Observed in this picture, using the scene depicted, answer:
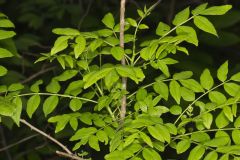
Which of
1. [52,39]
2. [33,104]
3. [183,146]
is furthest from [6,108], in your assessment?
[52,39]

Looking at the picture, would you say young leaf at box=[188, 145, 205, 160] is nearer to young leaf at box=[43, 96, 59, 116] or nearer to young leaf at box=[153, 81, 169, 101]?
young leaf at box=[153, 81, 169, 101]

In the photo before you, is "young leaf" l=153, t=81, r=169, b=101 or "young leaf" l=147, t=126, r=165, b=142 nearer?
"young leaf" l=147, t=126, r=165, b=142

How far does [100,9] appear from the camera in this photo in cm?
408

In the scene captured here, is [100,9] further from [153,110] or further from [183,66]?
[153,110]

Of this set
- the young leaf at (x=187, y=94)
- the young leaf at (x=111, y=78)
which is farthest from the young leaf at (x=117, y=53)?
the young leaf at (x=187, y=94)

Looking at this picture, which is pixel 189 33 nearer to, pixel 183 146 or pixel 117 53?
pixel 117 53

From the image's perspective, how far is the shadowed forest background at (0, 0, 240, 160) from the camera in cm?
323

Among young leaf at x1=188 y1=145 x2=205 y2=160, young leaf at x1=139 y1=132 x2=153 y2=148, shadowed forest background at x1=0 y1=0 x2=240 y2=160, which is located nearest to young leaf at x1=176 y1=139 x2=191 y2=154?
young leaf at x1=188 y1=145 x2=205 y2=160

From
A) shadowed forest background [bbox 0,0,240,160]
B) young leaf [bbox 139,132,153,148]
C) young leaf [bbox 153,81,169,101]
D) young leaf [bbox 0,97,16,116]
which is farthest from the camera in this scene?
shadowed forest background [bbox 0,0,240,160]

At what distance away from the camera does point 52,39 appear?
4.23 metres

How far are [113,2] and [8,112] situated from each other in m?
2.61

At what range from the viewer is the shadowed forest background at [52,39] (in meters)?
3.23

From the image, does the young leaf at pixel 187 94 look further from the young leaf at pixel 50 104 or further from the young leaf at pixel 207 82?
the young leaf at pixel 50 104

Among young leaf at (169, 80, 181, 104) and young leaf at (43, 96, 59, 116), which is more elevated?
young leaf at (169, 80, 181, 104)
